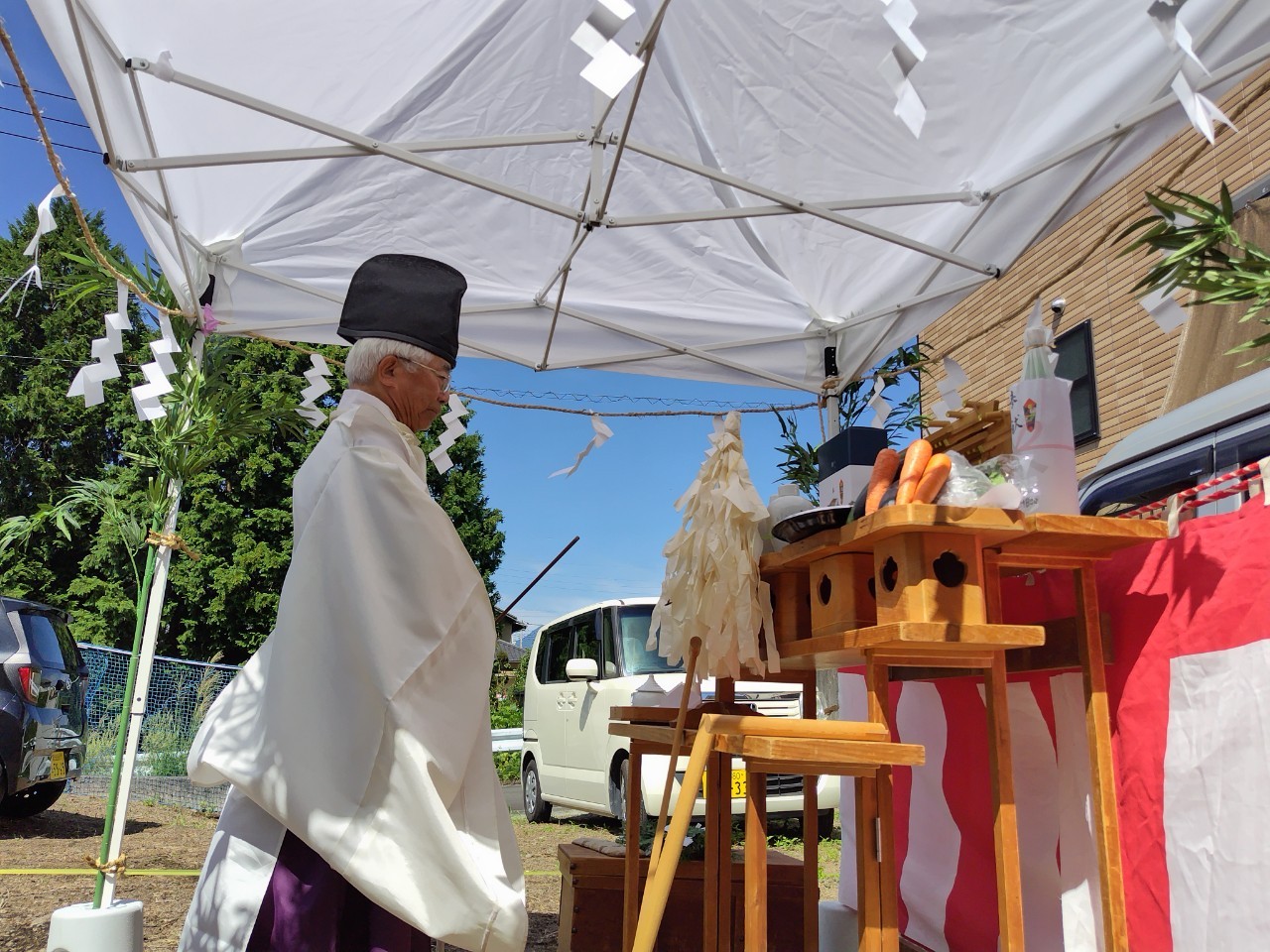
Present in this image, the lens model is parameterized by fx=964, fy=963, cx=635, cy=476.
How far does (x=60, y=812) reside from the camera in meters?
8.67

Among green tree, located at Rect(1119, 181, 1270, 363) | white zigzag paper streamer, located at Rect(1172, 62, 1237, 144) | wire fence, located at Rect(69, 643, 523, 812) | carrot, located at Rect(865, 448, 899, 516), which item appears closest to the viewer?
green tree, located at Rect(1119, 181, 1270, 363)

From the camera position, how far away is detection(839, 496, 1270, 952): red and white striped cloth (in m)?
1.81

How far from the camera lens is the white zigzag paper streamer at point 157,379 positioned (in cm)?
403

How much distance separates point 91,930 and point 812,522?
3109 mm

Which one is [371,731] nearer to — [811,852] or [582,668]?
[811,852]

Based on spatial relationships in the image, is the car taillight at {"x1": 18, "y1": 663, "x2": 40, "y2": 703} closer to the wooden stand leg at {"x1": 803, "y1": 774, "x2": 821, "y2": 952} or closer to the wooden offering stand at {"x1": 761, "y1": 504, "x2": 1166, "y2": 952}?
the wooden stand leg at {"x1": 803, "y1": 774, "x2": 821, "y2": 952}

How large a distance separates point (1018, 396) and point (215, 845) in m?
1.86

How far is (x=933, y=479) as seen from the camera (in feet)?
6.33

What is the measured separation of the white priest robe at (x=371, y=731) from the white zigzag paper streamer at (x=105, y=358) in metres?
2.36

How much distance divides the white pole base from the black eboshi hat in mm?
2684

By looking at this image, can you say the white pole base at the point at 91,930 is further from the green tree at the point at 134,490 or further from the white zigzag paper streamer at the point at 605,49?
the green tree at the point at 134,490

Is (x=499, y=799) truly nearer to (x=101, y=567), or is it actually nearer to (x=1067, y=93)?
(x=1067, y=93)

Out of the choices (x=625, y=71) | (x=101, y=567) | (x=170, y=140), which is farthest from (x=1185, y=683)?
(x=101, y=567)

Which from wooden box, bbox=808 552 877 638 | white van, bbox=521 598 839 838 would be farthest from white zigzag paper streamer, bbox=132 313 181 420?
white van, bbox=521 598 839 838
